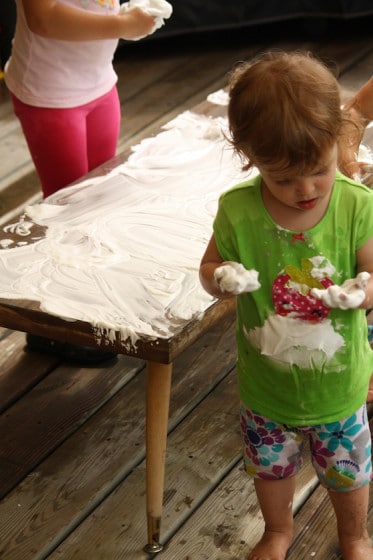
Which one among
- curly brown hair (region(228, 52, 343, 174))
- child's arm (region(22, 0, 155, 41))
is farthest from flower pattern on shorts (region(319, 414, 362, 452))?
child's arm (region(22, 0, 155, 41))

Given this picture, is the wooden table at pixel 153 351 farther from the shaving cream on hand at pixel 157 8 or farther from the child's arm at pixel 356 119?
the shaving cream on hand at pixel 157 8

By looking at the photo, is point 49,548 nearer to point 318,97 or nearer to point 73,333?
point 73,333

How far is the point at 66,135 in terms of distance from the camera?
217 cm

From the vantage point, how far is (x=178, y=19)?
154 inches

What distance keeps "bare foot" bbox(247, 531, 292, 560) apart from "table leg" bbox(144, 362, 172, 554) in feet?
0.59

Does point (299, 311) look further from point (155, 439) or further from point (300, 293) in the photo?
point (155, 439)

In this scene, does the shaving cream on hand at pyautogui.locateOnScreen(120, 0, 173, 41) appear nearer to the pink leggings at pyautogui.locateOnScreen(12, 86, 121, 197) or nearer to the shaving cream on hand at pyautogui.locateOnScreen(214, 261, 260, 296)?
the pink leggings at pyautogui.locateOnScreen(12, 86, 121, 197)

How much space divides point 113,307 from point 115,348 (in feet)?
0.30

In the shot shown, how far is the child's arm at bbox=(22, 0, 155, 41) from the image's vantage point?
6.66ft

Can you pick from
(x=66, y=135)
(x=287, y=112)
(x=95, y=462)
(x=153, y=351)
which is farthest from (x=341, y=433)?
(x=66, y=135)

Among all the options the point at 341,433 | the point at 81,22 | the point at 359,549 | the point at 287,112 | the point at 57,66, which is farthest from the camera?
the point at 57,66

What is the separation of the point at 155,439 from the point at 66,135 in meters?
0.83

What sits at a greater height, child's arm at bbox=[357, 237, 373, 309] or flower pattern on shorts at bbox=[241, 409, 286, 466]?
child's arm at bbox=[357, 237, 373, 309]

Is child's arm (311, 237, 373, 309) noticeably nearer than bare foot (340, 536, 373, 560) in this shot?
Yes
